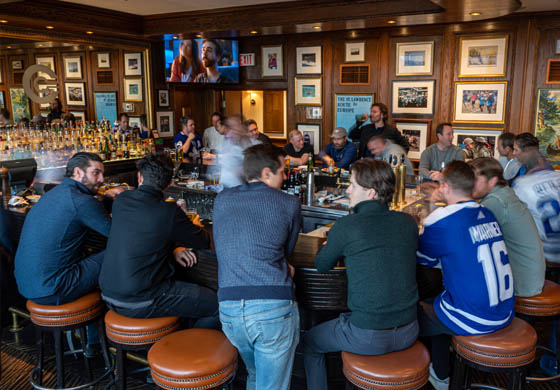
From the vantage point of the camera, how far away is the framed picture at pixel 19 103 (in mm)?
10148

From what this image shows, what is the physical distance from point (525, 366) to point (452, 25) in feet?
→ 19.5

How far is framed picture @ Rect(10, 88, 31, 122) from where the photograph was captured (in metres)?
10.1

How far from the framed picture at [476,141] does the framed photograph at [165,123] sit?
5136 millimetres

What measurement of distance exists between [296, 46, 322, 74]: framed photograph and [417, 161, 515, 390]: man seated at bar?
6193mm

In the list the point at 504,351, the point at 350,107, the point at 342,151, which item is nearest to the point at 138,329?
the point at 504,351

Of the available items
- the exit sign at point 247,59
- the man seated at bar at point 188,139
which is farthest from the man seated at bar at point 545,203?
the exit sign at point 247,59

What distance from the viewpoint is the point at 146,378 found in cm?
320

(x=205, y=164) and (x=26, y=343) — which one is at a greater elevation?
(x=205, y=164)

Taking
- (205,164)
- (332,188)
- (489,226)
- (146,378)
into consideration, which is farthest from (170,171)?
(205,164)

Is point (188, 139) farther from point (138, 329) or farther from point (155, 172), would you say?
point (138, 329)

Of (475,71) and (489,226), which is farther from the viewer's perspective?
(475,71)

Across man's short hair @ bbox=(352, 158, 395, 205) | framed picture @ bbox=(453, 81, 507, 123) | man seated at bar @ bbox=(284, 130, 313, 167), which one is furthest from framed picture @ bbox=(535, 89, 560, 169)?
man's short hair @ bbox=(352, 158, 395, 205)

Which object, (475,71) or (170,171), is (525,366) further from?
(475,71)

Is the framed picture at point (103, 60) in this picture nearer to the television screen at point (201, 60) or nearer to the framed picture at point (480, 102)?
the television screen at point (201, 60)
